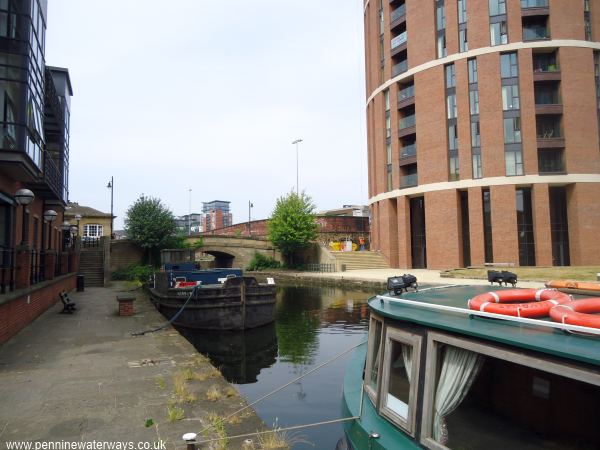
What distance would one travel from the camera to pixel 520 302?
3711 millimetres

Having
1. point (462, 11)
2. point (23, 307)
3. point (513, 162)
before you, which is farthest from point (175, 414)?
point (462, 11)

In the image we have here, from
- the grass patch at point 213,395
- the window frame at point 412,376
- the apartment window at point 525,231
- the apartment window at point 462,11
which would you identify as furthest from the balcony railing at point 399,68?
the window frame at point 412,376

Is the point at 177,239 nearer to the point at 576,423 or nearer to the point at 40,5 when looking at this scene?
the point at 40,5

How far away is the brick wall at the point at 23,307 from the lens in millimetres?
9102

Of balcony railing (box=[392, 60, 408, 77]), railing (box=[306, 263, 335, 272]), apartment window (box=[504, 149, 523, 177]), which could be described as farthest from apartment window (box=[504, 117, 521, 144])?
railing (box=[306, 263, 335, 272])

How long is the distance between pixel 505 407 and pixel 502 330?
1.05 meters

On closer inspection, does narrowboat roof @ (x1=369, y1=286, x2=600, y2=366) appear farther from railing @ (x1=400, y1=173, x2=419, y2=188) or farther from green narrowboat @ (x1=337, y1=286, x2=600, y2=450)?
railing @ (x1=400, y1=173, x2=419, y2=188)

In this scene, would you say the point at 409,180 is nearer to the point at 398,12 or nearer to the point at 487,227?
the point at 487,227

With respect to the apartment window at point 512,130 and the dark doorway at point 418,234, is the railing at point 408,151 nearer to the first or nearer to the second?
the dark doorway at point 418,234

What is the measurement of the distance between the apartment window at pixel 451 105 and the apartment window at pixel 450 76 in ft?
2.97

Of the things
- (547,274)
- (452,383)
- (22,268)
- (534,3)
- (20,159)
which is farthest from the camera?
(534,3)

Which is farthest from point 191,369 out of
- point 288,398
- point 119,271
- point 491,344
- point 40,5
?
point 119,271

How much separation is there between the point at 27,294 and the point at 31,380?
16.5ft

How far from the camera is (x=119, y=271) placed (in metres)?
34.3
